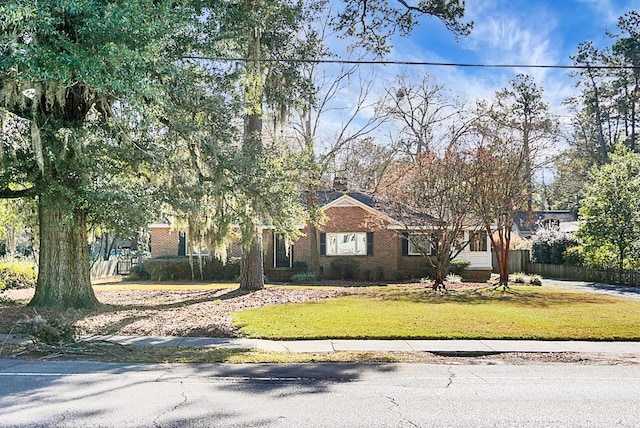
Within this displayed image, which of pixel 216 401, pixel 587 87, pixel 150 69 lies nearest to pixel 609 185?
pixel 587 87

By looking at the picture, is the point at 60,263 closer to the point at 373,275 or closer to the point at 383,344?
the point at 383,344

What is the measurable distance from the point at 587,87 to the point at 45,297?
4287 cm

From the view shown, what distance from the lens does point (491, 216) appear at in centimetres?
2191

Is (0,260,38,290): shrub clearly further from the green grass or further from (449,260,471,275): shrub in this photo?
(449,260,471,275): shrub

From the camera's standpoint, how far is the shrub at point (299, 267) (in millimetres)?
28516

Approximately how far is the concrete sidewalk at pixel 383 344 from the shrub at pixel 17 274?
1315 centimetres

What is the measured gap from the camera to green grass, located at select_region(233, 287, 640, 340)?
11484 millimetres

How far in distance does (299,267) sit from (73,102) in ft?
57.0

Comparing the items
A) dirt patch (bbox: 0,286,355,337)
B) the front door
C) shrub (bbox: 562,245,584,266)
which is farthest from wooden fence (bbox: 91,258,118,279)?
shrub (bbox: 562,245,584,266)

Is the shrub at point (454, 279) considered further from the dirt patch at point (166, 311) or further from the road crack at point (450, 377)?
the road crack at point (450, 377)

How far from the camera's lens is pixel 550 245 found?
33.7 m

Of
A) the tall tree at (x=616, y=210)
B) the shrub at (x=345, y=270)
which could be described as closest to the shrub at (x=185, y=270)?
the shrub at (x=345, y=270)

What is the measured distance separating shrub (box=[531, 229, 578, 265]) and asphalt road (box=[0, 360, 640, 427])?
25.7 meters

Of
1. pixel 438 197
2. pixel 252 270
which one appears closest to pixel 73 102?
pixel 252 270
